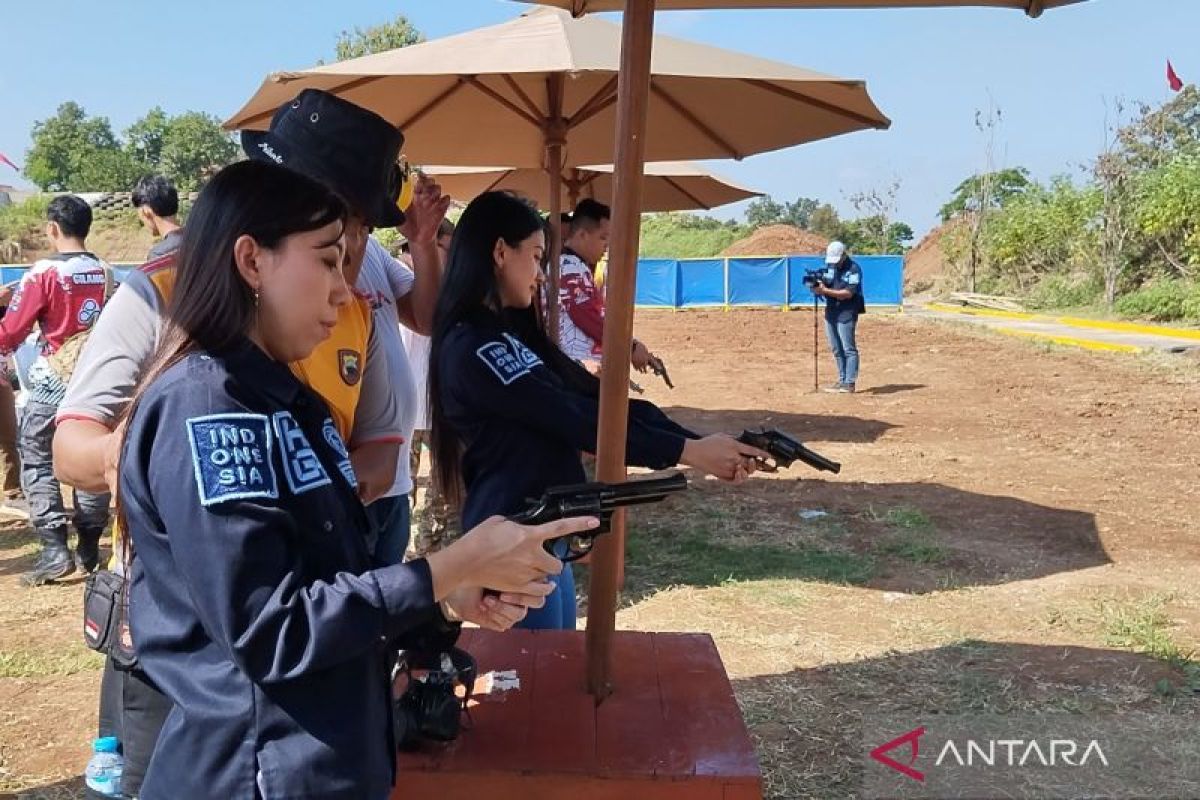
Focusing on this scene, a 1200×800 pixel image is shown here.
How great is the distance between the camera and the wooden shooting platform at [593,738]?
79.3 inches

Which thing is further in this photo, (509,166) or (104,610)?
(509,166)

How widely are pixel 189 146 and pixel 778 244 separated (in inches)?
1786

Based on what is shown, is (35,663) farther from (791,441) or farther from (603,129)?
(603,129)

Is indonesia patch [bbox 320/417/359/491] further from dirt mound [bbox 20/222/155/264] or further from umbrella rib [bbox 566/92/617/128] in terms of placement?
dirt mound [bbox 20/222/155/264]

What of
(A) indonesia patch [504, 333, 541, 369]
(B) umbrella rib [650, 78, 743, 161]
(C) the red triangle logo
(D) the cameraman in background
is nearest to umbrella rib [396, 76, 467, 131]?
(B) umbrella rib [650, 78, 743, 161]

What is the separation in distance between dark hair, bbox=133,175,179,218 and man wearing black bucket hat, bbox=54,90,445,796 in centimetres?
245

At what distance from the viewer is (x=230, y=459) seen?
1233 mm

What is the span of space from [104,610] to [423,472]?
613 cm

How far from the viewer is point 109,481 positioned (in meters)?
1.61

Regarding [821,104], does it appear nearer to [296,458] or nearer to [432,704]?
[432,704]

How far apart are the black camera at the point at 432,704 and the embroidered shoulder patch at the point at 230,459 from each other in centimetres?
96

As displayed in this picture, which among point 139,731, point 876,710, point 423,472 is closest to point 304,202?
point 139,731

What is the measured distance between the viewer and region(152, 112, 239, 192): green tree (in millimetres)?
65000

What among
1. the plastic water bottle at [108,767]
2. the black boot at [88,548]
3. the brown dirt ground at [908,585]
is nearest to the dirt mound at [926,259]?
the brown dirt ground at [908,585]
